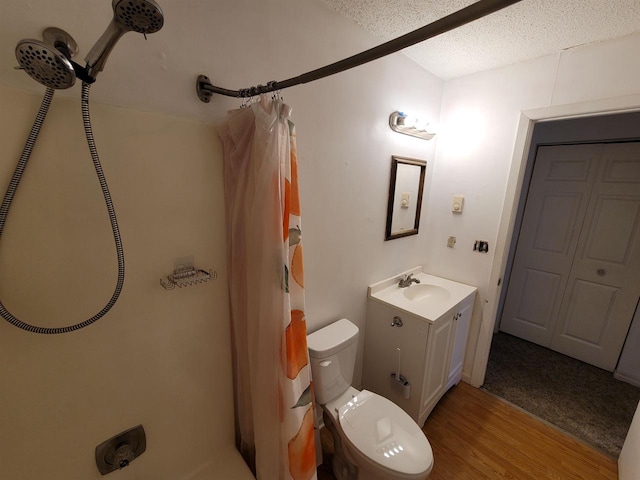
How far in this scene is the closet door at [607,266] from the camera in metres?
2.12

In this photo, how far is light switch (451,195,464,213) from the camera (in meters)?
2.10

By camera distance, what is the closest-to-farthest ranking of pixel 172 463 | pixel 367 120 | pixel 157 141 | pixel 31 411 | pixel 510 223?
1. pixel 31 411
2. pixel 157 141
3. pixel 172 463
4. pixel 367 120
5. pixel 510 223

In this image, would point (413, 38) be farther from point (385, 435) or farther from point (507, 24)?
point (385, 435)

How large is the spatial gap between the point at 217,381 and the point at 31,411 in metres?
0.58

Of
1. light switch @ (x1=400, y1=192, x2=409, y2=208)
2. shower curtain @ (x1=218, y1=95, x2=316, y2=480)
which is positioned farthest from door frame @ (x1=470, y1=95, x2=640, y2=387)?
shower curtain @ (x1=218, y1=95, x2=316, y2=480)

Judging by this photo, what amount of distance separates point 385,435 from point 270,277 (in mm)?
1019

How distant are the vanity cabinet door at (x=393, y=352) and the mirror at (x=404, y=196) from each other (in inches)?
22.9

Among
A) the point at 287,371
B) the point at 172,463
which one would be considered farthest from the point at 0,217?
the point at 172,463

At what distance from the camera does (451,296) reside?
192 cm

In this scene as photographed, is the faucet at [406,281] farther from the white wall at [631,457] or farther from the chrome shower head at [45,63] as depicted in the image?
the chrome shower head at [45,63]

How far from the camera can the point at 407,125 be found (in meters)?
1.75

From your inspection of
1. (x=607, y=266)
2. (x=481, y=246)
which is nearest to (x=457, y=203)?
(x=481, y=246)

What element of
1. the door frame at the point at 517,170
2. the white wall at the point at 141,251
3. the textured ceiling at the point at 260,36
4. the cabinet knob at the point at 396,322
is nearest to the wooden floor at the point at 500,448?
the door frame at the point at 517,170

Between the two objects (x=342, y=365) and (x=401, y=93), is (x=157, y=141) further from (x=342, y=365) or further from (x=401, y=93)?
(x=401, y=93)
